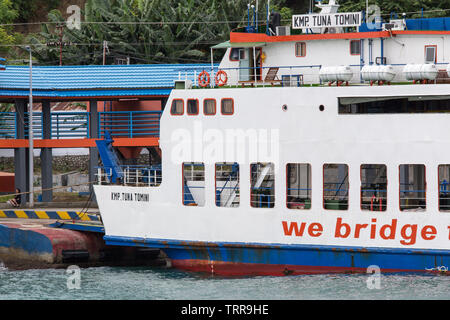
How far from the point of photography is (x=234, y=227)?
25.9 meters

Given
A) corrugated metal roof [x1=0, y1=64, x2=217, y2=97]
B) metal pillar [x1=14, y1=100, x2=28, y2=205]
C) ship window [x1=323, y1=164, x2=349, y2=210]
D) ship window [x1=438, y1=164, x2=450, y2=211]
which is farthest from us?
corrugated metal roof [x1=0, y1=64, x2=217, y2=97]

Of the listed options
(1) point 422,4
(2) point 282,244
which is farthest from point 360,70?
(1) point 422,4

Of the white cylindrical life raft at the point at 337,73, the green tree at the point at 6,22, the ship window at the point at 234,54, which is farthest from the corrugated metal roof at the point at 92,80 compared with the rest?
the green tree at the point at 6,22

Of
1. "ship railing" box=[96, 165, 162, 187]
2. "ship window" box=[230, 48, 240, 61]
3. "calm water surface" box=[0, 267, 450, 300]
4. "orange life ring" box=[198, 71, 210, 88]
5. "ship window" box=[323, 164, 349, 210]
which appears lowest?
"calm water surface" box=[0, 267, 450, 300]

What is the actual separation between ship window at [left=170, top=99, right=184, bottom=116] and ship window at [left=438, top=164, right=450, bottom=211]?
26.1 feet

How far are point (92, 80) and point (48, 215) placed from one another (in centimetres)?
891

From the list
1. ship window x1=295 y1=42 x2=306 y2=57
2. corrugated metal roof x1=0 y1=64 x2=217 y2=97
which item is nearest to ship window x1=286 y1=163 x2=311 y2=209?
ship window x1=295 y1=42 x2=306 y2=57

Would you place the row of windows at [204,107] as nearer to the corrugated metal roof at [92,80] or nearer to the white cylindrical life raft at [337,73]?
the white cylindrical life raft at [337,73]

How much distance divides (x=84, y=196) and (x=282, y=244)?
18951mm

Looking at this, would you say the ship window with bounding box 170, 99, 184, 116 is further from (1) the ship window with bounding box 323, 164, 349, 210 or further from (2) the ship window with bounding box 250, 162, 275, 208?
(1) the ship window with bounding box 323, 164, 349, 210

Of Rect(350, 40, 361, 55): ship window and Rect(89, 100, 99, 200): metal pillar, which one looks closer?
Rect(350, 40, 361, 55): ship window

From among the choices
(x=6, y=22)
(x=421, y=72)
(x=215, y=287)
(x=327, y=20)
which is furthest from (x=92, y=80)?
(x=6, y=22)

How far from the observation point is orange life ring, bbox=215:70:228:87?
26.6m

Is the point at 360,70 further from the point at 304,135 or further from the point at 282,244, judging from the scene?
the point at 282,244
